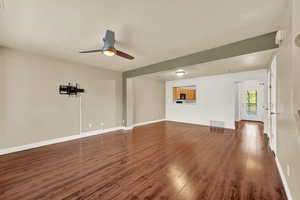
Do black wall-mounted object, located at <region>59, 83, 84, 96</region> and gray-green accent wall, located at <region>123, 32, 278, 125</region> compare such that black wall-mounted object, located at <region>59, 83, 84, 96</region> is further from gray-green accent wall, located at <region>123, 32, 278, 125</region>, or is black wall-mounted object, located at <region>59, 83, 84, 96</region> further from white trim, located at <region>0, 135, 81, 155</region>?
gray-green accent wall, located at <region>123, 32, 278, 125</region>

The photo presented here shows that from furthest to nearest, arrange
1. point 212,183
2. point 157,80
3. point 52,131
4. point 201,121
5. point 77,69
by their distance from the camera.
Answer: point 157,80, point 201,121, point 77,69, point 52,131, point 212,183

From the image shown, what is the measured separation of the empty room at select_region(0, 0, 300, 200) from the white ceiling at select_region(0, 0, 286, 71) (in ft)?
0.06

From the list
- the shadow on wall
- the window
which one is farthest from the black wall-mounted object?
the window

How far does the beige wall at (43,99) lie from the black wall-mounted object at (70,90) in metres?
0.13

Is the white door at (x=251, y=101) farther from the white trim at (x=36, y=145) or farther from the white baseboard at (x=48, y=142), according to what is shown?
the white trim at (x=36, y=145)

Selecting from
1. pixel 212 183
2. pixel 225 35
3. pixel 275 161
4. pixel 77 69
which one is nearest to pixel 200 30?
pixel 225 35

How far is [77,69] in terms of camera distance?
13.9ft

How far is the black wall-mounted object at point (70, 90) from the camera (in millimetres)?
3888

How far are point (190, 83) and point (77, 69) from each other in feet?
16.8

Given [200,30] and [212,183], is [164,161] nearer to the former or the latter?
[212,183]

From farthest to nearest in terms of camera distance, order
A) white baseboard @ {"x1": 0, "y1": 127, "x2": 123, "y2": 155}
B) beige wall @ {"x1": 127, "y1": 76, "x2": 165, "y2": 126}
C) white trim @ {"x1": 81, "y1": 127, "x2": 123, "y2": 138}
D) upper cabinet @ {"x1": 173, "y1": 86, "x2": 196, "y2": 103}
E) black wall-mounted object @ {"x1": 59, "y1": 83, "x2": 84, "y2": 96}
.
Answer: upper cabinet @ {"x1": 173, "y1": 86, "x2": 196, "y2": 103}, beige wall @ {"x1": 127, "y1": 76, "x2": 165, "y2": 126}, white trim @ {"x1": 81, "y1": 127, "x2": 123, "y2": 138}, black wall-mounted object @ {"x1": 59, "y1": 83, "x2": 84, "y2": 96}, white baseboard @ {"x1": 0, "y1": 127, "x2": 123, "y2": 155}

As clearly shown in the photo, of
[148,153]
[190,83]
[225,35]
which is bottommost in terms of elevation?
[148,153]

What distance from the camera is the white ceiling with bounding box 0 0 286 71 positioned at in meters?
1.68

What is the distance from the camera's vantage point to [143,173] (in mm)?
2156
